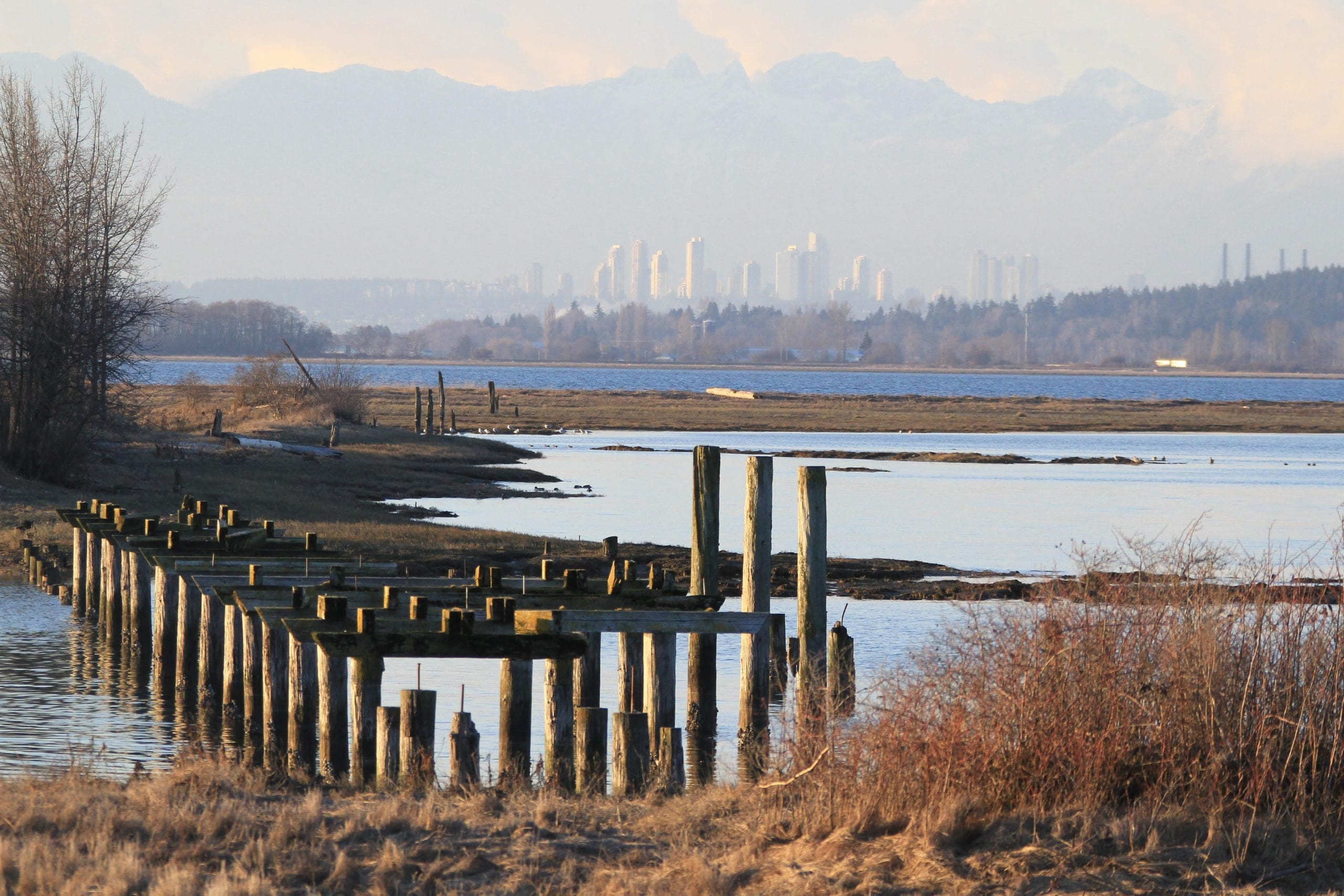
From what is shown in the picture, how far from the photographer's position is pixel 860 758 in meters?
9.58

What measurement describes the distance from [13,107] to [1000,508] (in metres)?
22.6

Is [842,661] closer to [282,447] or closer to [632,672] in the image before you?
[632,672]

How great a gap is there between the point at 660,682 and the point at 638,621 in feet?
1.80

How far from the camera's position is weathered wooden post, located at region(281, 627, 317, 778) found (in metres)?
12.5

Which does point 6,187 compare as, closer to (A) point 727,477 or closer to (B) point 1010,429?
(A) point 727,477

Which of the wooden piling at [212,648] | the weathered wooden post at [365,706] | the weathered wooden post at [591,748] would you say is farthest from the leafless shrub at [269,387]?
the weathered wooden post at [591,748]

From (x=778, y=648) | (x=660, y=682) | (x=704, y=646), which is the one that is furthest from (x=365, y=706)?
(x=778, y=648)

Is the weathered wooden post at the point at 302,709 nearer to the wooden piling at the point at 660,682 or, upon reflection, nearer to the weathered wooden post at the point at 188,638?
the wooden piling at the point at 660,682

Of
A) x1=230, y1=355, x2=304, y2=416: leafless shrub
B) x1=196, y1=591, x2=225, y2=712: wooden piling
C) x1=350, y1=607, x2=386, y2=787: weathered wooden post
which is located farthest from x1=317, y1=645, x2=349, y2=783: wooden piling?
x1=230, y1=355, x2=304, y2=416: leafless shrub

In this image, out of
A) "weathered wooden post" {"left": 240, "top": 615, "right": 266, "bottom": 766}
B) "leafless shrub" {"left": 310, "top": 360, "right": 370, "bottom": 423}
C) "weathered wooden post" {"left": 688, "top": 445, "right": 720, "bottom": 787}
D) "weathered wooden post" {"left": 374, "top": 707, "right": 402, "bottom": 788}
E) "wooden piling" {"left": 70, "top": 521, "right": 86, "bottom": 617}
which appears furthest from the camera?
"leafless shrub" {"left": 310, "top": 360, "right": 370, "bottom": 423}

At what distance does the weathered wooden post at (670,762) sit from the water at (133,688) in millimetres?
733

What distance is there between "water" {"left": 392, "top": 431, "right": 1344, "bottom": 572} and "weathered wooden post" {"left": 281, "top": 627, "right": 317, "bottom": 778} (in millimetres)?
9332

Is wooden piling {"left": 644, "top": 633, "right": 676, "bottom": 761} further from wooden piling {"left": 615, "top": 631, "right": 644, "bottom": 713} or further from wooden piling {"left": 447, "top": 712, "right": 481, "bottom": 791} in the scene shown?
wooden piling {"left": 447, "top": 712, "right": 481, "bottom": 791}

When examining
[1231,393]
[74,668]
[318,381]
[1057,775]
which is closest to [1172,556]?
[1057,775]
